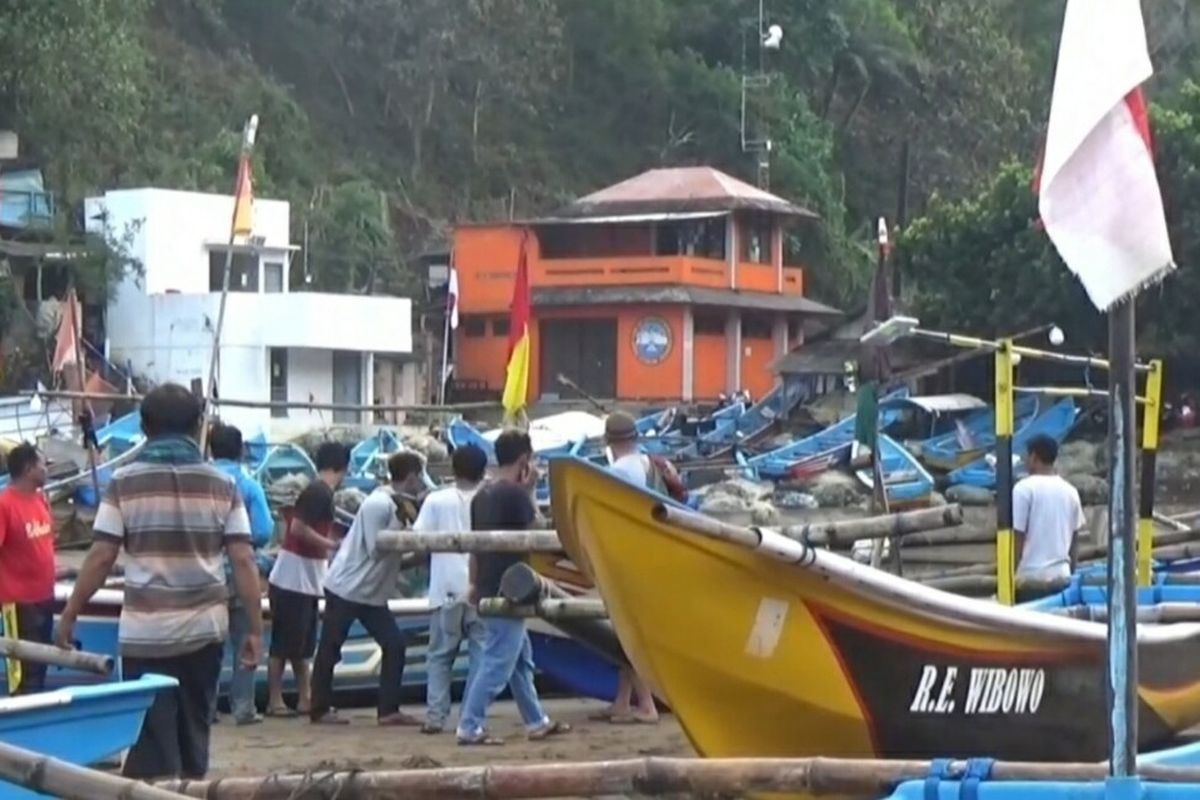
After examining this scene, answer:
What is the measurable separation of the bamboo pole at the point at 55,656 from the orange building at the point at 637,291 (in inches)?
1592

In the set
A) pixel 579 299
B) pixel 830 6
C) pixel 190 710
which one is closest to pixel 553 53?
pixel 830 6

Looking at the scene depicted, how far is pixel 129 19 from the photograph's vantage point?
161 ft

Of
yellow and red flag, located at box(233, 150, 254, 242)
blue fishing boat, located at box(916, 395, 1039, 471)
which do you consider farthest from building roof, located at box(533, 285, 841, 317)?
yellow and red flag, located at box(233, 150, 254, 242)

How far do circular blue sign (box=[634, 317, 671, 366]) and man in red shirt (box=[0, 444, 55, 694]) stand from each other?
127ft

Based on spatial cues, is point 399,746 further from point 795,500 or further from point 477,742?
point 795,500

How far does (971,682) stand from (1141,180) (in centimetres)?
397

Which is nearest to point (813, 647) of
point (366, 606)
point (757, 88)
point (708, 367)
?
point (366, 606)

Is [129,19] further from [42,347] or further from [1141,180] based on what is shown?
[1141,180]

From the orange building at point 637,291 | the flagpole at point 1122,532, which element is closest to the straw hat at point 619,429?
the flagpole at point 1122,532

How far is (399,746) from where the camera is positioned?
11047 millimetres

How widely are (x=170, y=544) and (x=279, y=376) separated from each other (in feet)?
120

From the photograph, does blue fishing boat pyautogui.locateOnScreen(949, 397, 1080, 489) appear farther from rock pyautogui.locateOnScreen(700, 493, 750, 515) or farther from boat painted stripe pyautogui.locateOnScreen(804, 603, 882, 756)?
boat painted stripe pyautogui.locateOnScreen(804, 603, 882, 756)

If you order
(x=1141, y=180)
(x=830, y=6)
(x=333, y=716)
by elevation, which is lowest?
(x=333, y=716)

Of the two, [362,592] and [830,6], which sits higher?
[830,6]
